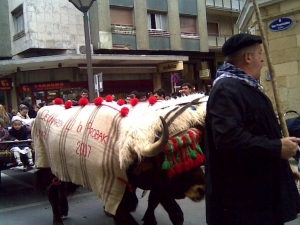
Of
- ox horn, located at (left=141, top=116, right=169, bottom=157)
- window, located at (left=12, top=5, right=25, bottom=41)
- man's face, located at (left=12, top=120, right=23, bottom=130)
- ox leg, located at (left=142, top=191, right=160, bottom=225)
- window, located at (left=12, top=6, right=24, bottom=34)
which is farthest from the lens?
window, located at (left=12, top=6, right=24, bottom=34)

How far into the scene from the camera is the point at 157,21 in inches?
779

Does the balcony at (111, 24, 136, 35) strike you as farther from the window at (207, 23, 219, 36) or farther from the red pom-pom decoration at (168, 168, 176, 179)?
the red pom-pom decoration at (168, 168, 176, 179)

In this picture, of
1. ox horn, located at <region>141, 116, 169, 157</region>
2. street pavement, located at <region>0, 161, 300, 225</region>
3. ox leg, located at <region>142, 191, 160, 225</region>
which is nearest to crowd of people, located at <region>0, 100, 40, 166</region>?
street pavement, located at <region>0, 161, 300, 225</region>

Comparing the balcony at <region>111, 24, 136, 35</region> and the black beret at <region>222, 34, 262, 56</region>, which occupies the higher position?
the balcony at <region>111, 24, 136, 35</region>

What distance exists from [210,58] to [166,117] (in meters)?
20.1

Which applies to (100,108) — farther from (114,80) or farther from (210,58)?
(210,58)

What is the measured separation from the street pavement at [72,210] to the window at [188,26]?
15.8m

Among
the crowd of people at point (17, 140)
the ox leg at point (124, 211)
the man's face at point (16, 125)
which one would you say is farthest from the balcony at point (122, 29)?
the ox leg at point (124, 211)

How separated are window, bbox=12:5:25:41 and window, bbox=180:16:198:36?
8660mm

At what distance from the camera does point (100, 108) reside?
3748 mm

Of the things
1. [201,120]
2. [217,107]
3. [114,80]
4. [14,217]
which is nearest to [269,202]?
[217,107]

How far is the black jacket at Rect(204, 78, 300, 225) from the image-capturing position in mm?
2035

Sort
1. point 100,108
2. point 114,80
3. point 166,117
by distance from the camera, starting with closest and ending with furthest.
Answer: point 166,117 → point 100,108 → point 114,80

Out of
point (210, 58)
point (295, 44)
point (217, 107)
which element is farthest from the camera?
point (210, 58)
